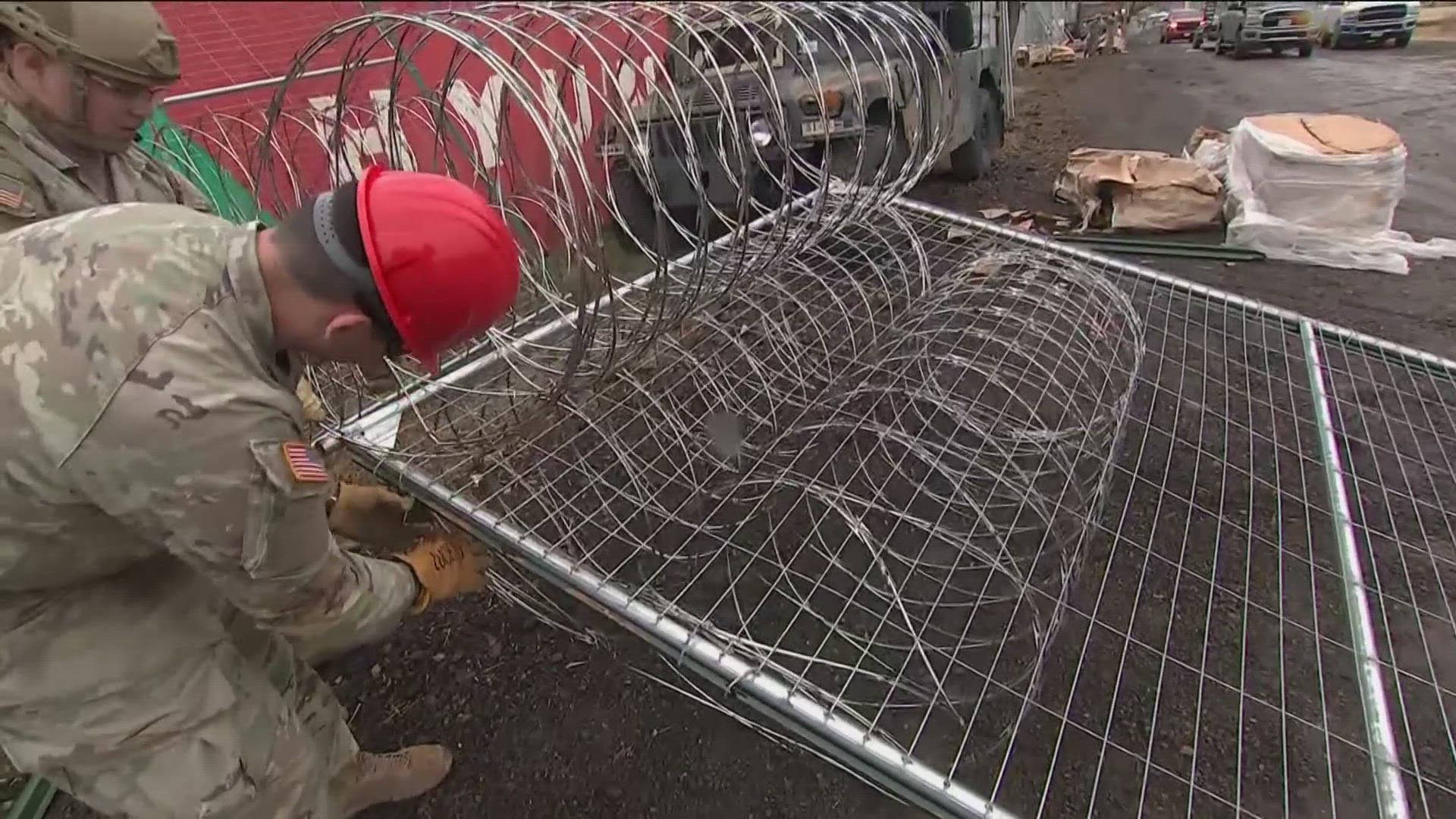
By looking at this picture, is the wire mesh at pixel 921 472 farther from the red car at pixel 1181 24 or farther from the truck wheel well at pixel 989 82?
the truck wheel well at pixel 989 82

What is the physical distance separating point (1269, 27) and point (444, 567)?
3424 millimetres

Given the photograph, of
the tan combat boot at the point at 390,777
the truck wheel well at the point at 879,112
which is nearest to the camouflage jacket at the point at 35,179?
the tan combat boot at the point at 390,777

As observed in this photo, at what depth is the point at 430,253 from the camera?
1020 mm

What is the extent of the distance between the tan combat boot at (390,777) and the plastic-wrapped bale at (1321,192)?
4.02m

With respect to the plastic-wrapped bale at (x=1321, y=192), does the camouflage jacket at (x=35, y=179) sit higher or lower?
higher

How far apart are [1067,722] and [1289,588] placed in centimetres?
86

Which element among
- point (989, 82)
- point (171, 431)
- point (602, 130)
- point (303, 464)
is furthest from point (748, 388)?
point (989, 82)

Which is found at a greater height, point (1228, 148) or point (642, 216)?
point (642, 216)

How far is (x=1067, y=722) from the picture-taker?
6.26ft

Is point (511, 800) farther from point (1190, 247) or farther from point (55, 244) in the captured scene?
point (1190, 247)

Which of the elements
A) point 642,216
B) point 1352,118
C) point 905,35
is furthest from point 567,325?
point 1352,118

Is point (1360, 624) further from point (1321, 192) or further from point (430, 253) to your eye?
point (1321, 192)

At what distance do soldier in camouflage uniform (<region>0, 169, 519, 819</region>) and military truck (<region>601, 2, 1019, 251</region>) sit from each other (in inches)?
29.3

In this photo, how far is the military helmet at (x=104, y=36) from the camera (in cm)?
92
